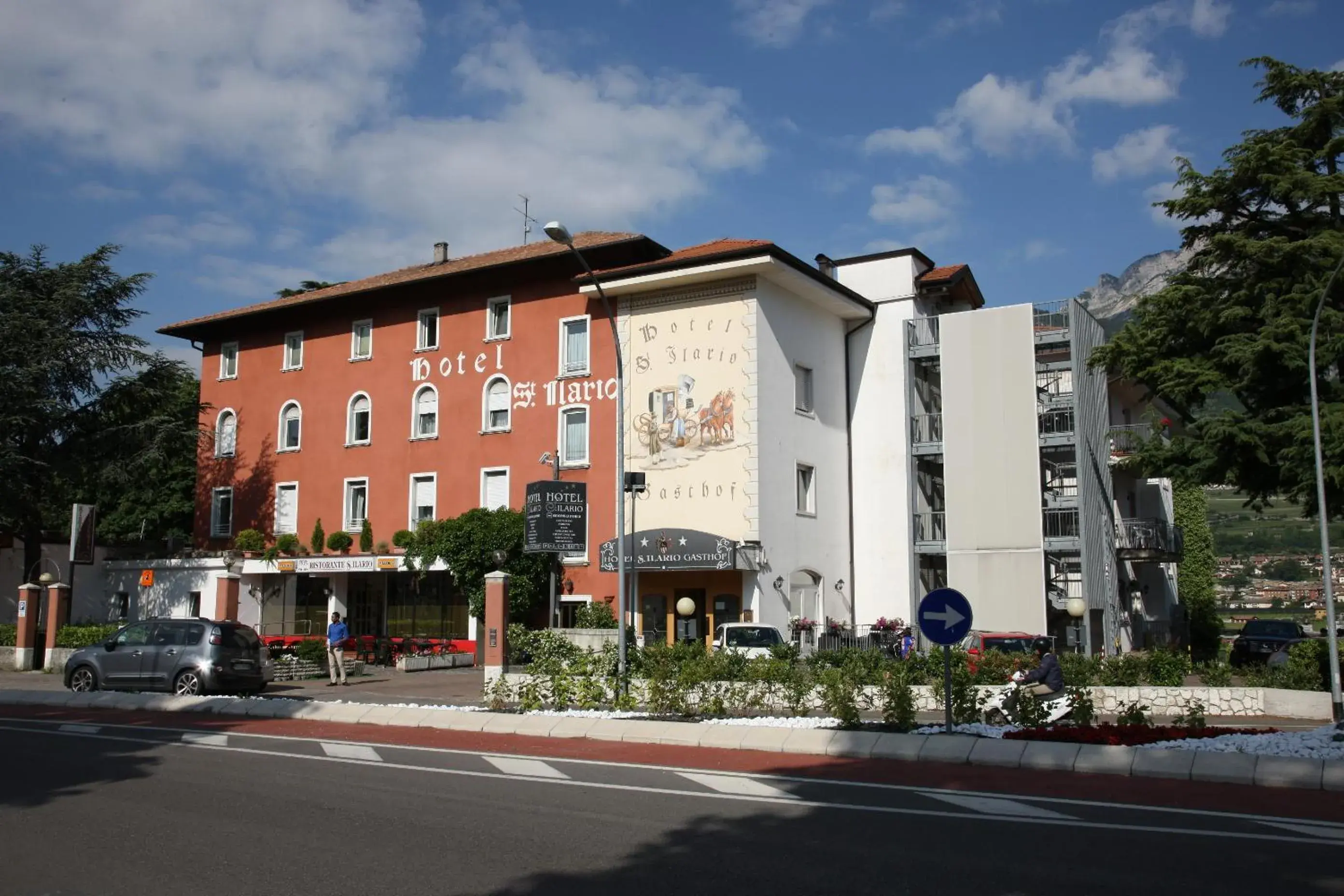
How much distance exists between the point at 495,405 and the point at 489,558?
569 cm

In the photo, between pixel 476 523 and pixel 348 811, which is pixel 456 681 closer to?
pixel 476 523

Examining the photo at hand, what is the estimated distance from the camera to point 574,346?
114 ft

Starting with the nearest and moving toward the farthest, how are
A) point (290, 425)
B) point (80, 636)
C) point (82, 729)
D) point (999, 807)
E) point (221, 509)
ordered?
1. point (999, 807)
2. point (82, 729)
3. point (80, 636)
4. point (290, 425)
5. point (221, 509)

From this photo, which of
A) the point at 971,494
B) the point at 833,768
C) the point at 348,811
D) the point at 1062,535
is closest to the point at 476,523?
the point at 971,494

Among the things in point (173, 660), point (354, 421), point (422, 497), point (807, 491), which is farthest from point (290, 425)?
point (173, 660)

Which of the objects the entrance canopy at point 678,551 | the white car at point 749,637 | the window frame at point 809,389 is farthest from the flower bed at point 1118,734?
Answer: the window frame at point 809,389

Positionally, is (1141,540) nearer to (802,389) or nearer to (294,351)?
(802,389)

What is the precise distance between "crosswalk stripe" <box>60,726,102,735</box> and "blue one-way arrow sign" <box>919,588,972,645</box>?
1176 centimetres

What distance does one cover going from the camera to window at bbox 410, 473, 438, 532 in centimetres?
3681

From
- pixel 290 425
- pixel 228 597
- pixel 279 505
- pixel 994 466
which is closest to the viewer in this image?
pixel 228 597

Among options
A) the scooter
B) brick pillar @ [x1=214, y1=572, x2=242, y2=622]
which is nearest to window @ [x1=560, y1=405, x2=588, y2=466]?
brick pillar @ [x1=214, y1=572, x2=242, y2=622]

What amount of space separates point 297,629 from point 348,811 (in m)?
31.3

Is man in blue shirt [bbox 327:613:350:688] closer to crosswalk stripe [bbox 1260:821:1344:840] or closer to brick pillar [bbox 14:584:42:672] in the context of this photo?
brick pillar [bbox 14:584:42:672]

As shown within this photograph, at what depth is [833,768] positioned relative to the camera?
42.5ft
